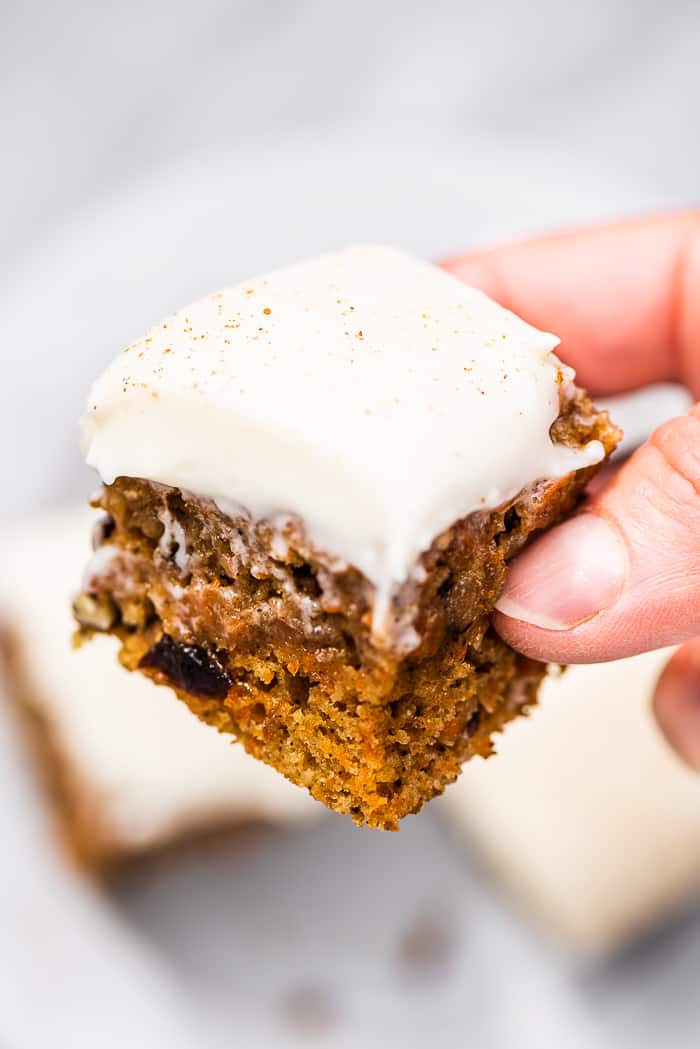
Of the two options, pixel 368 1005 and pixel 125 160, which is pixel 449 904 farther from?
pixel 125 160

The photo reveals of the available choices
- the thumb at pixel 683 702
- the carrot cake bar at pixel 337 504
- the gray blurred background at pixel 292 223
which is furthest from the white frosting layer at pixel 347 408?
the gray blurred background at pixel 292 223

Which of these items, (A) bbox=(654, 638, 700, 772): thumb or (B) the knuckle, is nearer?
(B) the knuckle

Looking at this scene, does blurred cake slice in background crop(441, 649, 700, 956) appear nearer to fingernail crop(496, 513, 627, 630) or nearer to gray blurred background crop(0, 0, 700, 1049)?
gray blurred background crop(0, 0, 700, 1049)

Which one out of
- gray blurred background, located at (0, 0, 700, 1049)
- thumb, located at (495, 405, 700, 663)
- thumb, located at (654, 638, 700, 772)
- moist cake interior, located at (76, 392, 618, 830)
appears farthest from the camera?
gray blurred background, located at (0, 0, 700, 1049)

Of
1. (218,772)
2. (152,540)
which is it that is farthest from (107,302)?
(152,540)

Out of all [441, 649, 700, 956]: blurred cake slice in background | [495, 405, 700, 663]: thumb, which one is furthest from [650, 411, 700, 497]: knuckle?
[441, 649, 700, 956]: blurred cake slice in background

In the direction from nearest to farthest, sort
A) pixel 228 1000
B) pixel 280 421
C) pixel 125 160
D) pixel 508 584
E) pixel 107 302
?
pixel 280 421
pixel 508 584
pixel 228 1000
pixel 107 302
pixel 125 160

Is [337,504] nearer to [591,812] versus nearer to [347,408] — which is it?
[347,408]
